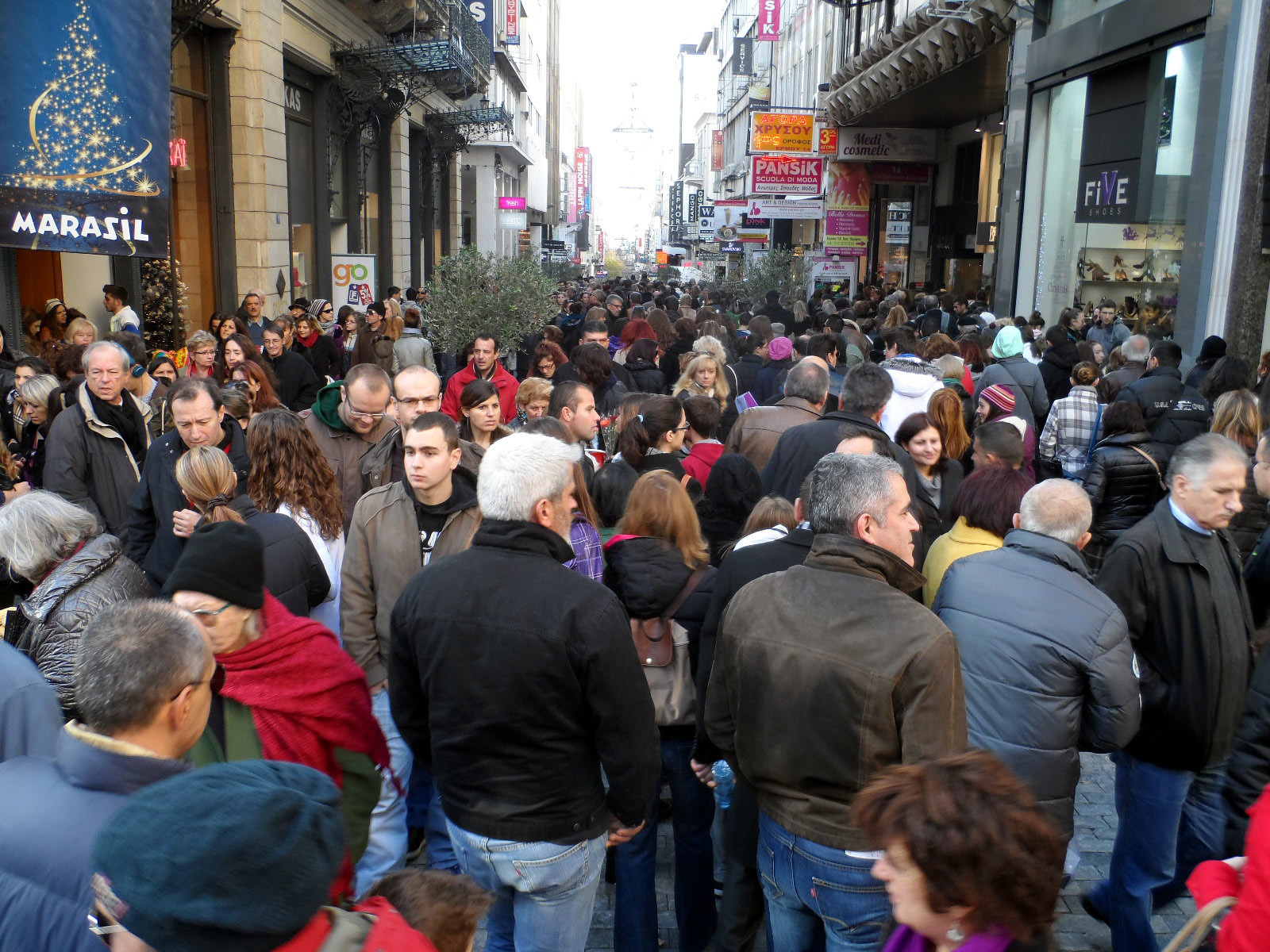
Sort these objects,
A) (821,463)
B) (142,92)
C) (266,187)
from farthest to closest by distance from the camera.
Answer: (266,187) → (142,92) → (821,463)

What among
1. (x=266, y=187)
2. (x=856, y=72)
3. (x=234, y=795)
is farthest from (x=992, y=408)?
(x=856, y=72)

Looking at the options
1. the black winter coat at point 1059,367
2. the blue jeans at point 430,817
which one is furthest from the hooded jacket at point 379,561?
the black winter coat at point 1059,367

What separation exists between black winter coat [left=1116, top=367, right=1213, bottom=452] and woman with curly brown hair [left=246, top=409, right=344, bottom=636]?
5.74 meters

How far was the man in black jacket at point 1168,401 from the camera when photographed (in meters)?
7.84

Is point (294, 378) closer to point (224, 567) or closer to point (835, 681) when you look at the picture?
point (224, 567)

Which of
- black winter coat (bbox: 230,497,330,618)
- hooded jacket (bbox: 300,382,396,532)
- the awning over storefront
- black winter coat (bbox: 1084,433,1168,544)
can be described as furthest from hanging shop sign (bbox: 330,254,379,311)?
black winter coat (bbox: 230,497,330,618)

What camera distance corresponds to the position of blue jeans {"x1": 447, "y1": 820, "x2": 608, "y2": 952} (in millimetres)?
3059

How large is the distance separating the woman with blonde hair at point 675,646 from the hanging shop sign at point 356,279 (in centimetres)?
1342

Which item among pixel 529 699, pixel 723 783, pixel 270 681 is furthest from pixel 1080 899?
pixel 270 681

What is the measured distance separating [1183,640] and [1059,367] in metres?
7.49

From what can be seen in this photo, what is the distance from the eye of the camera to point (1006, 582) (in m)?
Result: 3.58

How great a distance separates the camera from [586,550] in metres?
4.34

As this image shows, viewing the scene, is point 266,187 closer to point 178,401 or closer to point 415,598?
point 178,401

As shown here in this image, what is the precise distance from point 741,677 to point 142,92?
9.55m
